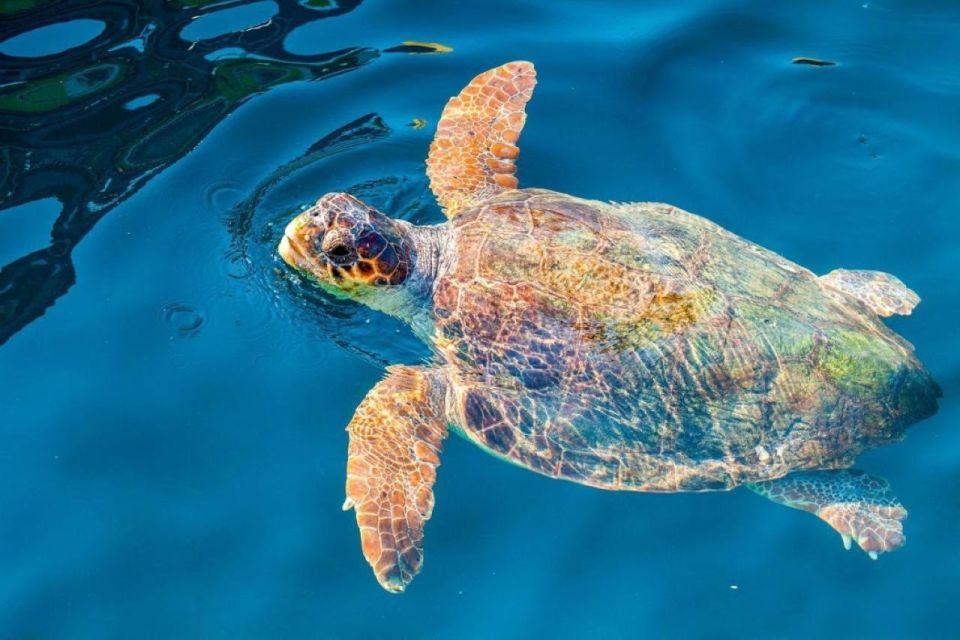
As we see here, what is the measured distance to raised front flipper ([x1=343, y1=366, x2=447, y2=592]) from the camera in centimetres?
449

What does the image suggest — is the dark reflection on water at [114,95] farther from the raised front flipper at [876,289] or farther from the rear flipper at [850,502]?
the rear flipper at [850,502]

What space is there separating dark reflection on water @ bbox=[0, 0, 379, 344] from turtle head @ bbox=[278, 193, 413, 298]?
5.61 ft

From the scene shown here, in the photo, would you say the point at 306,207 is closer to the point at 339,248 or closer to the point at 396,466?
the point at 339,248

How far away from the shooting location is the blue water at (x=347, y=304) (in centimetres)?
464

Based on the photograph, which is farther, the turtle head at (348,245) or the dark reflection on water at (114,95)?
the dark reflection on water at (114,95)

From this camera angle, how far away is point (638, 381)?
15.0 ft

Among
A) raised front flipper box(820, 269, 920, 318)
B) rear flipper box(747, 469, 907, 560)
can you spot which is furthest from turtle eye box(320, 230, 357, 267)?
raised front flipper box(820, 269, 920, 318)

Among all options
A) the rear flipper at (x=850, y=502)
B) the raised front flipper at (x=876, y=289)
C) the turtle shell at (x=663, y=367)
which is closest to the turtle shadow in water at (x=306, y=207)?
the turtle shell at (x=663, y=367)

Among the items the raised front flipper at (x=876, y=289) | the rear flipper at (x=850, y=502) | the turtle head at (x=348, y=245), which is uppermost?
the turtle head at (x=348, y=245)

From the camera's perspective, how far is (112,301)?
5.66 meters

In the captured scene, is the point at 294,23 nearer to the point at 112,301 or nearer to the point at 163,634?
the point at 112,301

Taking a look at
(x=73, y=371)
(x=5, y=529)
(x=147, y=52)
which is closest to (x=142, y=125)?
(x=147, y=52)

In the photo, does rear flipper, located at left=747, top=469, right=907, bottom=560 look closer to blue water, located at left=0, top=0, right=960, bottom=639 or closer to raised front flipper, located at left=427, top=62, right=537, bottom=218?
blue water, located at left=0, top=0, right=960, bottom=639

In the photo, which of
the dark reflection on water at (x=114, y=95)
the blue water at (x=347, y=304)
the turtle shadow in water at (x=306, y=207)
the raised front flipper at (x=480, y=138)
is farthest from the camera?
the dark reflection on water at (x=114, y=95)
